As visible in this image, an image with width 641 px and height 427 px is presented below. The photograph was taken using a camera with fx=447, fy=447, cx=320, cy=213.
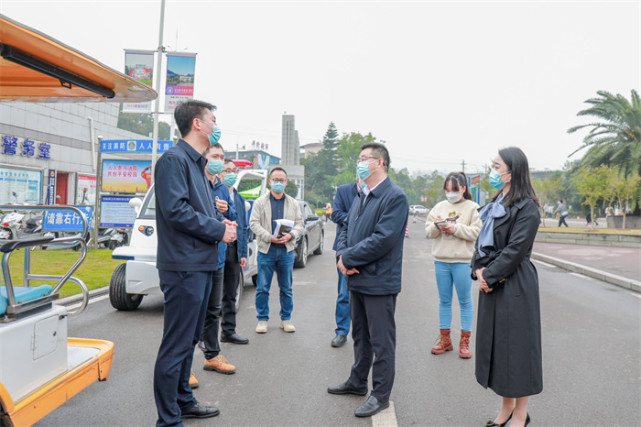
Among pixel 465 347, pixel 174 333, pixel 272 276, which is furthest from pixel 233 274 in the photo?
pixel 465 347

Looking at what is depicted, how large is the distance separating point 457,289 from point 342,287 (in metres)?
1.26

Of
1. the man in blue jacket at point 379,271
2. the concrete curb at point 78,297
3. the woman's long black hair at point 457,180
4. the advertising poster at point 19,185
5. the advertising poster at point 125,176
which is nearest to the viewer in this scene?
the man in blue jacket at point 379,271

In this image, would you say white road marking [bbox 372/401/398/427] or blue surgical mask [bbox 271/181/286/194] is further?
blue surgical mask [bbox 271/181/286/194]

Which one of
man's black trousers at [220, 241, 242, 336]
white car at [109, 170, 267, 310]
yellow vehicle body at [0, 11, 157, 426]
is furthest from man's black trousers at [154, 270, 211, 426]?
white car at [109, 170, 267, 310]

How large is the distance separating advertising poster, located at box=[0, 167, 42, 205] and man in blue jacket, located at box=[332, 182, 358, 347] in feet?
50.8

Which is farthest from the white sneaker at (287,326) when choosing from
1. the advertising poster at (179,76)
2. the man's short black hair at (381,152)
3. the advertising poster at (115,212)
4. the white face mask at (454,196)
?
the advertising poster at (179,76)

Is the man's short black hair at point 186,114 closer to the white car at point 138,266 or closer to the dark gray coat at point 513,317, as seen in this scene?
the dark gray coat at point 513,317

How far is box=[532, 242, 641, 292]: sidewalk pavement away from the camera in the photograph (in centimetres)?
952

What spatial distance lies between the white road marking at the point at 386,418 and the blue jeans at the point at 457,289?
64.5 inches

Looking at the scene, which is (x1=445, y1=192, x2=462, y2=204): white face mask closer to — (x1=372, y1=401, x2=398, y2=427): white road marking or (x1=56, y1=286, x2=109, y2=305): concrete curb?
(x1=372, y1=401, x2=398, y2=427): white road marking

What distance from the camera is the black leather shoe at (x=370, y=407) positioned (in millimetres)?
3289

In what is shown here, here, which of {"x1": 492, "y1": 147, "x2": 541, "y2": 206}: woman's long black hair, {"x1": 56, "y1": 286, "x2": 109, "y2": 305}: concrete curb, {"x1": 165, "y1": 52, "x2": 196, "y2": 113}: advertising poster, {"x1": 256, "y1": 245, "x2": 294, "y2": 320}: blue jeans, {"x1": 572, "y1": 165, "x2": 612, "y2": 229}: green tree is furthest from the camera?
{"x1": 572, "y1": 165, "x2": 612, "y2": 229}: green tree

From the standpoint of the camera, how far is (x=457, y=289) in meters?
4.88

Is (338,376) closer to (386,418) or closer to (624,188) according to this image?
(386,418)
